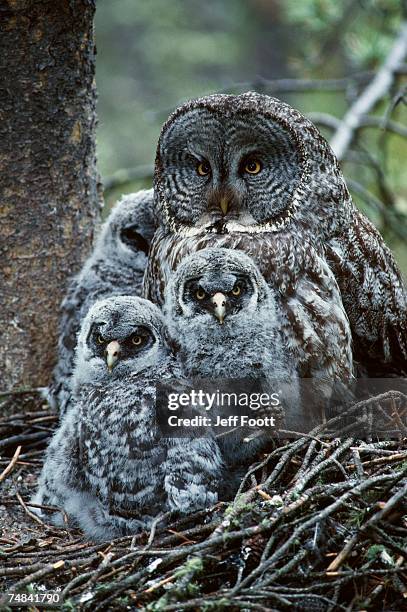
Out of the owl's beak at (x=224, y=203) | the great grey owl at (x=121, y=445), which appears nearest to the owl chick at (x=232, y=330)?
the great grey owl at (x=121, y=445)

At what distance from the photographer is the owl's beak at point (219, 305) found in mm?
3414

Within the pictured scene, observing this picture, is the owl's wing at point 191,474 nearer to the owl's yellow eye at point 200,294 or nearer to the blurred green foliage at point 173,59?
the owl's yellow eye at point 200,294

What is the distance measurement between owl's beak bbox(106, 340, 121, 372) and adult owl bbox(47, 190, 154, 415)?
0.68 meters

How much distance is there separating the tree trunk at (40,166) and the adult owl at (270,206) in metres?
0.61

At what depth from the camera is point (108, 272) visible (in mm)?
4625

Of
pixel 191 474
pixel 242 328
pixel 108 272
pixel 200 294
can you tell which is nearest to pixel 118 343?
pixel 200 294

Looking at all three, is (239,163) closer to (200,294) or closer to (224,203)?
(224,203)

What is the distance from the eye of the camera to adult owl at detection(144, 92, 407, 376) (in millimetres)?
3762

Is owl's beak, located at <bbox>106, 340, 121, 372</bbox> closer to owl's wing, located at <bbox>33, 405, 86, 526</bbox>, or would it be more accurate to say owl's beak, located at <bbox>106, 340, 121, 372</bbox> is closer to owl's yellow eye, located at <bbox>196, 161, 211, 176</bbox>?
owl's wing, located at <bbox>33, 405, 86, 526</bbox>

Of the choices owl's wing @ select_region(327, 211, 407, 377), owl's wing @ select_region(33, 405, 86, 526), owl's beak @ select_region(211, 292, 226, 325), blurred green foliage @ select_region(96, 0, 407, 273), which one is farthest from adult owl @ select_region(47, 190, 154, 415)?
blurred green foliage @ select_region(96, 0, 407, 273)

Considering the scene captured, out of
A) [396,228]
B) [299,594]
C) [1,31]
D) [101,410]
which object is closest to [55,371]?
[101,410]

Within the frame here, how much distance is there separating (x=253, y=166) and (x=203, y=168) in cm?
25

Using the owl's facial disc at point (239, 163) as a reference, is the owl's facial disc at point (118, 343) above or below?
below

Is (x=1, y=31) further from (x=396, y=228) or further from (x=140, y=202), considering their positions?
(x=396, y=228)
